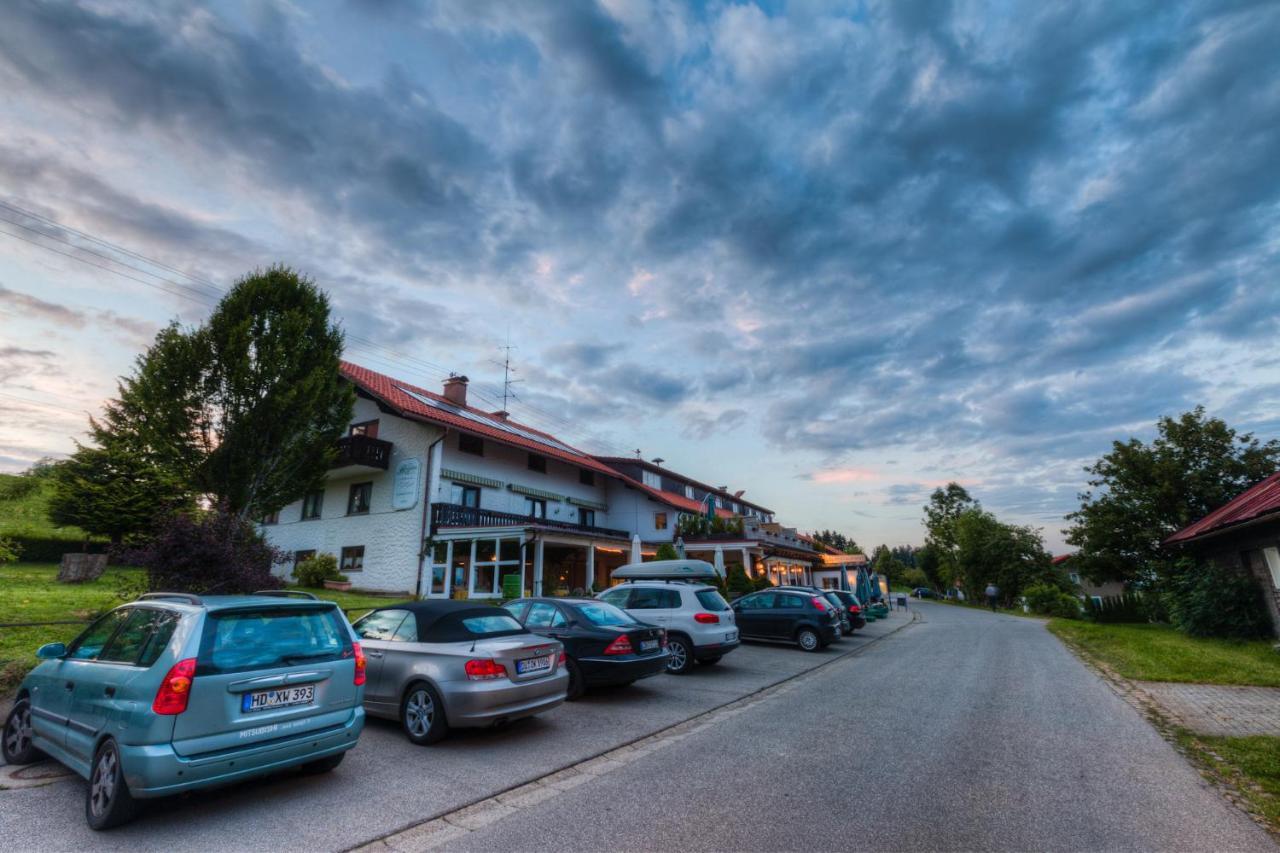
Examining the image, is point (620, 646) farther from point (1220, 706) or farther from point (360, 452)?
point (360, 452)

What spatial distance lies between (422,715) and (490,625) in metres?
1.14

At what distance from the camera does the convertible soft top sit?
6.54 meters

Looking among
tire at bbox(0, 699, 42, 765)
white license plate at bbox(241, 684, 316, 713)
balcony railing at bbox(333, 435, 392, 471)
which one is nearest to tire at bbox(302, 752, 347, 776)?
white license plate at bbox(241, 684, 316, 713)

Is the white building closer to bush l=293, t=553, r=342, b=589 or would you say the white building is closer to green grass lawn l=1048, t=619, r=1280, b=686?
bush l=293, t=553, r=342, b=589

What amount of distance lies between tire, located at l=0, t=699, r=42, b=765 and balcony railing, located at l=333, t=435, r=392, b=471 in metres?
17.8

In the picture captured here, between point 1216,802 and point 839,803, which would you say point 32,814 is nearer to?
point 839,803

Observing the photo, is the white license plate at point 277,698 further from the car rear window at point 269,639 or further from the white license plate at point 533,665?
the white license plate at point 533,665

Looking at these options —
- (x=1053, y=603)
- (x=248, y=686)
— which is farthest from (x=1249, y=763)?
(x=1053, y=603)

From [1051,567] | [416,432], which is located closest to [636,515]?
[416,432]

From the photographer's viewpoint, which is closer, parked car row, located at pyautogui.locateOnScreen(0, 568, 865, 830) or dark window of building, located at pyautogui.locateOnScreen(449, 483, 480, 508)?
parked car row, located at pyautogui.locateOnScreen(0, 568, 865, 830)

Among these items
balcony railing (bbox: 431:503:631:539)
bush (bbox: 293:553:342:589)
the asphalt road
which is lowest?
the asphalt road

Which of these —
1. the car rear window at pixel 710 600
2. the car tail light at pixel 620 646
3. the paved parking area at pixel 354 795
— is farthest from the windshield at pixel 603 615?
the car rear window at pixel 710 600

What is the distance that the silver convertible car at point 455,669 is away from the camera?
239 inches

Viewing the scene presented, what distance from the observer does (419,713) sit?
20.9 feet
